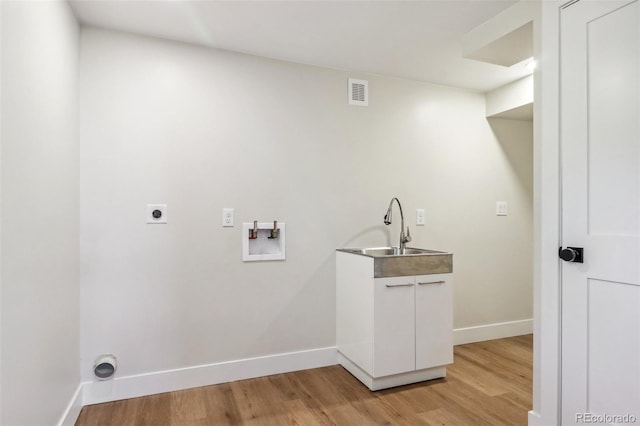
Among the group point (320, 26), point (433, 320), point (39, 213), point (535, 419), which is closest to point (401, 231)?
point (433, 320)

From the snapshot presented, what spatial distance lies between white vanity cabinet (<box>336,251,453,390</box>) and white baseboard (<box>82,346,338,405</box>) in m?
0.31

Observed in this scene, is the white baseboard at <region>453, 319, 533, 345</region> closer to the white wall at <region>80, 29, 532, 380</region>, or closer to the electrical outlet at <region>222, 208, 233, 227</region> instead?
the white wall at <region>80, 29, 532, 380</region>

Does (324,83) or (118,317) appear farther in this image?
(324,83)

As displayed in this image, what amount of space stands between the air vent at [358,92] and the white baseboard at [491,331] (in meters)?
2.17

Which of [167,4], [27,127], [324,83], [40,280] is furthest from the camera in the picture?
[324,83]

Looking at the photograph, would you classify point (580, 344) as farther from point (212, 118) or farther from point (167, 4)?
point (167, 4)

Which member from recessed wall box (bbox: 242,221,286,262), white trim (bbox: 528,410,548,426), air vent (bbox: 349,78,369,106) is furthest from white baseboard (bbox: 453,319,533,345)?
air vent (bbox: 349,78,369,106)

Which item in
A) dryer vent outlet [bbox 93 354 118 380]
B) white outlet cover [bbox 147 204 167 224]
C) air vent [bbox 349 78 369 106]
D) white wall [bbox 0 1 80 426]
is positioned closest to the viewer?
white wall [bbox 0 1 80 426]

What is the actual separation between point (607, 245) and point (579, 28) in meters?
0.94

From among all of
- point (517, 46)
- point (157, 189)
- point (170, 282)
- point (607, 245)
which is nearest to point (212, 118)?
point (157, 189)

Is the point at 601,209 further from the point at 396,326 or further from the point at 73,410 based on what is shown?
the point at 73,410

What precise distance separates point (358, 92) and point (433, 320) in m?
1.83

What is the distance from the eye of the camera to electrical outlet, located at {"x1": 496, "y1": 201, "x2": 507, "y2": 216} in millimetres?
3540

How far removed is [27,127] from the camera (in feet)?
4.66
